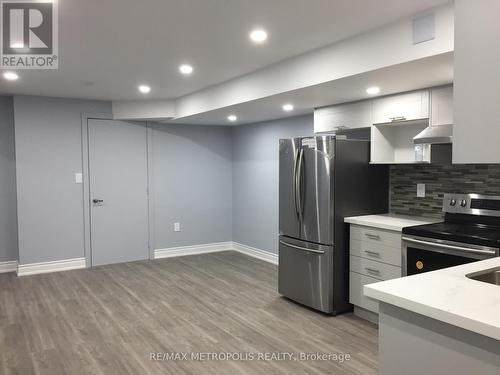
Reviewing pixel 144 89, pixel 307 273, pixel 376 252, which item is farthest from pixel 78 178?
pixel 376 252

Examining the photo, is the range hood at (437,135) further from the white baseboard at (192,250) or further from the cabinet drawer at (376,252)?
the white baseboard at (192,250)

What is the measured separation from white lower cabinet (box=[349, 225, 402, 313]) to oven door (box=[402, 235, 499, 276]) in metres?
0.14

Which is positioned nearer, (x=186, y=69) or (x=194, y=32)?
(x=194, y=32)

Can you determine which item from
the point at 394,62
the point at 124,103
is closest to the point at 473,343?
the point at 394,62

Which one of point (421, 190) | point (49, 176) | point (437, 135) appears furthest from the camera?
point (49, 176)

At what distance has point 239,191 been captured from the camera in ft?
22.3

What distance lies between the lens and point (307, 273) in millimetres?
3982

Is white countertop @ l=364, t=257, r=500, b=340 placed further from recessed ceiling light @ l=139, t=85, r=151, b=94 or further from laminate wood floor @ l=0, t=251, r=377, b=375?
recessed ceiling light @ l=139, t=85, r=151, b=94

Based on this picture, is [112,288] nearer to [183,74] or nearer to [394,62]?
[183,74]

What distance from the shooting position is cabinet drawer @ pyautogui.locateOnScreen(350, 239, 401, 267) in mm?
3447

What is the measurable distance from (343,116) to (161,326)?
8.77 ft

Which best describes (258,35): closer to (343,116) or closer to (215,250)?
(343,116)

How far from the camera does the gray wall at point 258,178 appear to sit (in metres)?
5.80

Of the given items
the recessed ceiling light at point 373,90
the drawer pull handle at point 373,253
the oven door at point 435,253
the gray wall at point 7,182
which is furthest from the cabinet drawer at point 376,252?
the gray wall at point 7,182
